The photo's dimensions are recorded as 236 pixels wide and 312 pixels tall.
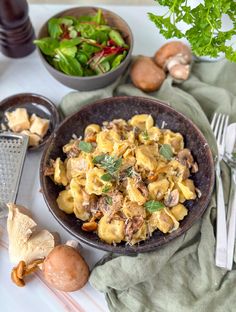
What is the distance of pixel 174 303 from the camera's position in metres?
0.94

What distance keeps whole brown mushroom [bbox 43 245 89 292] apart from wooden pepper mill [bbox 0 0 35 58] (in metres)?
0.60

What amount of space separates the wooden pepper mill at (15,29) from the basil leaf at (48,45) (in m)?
0.11

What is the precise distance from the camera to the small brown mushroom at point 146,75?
119 cm

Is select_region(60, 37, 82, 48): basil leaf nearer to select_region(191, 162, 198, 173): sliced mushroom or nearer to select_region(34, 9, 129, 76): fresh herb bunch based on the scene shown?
select_region(34, 9, 129, 76): fresh herb bunch

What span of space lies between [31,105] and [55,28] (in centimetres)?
21

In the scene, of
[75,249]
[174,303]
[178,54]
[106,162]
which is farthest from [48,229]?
[178,54]

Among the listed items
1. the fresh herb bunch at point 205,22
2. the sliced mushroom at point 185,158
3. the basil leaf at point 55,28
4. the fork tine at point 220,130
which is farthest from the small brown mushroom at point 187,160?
the basil leaf at point 55,28

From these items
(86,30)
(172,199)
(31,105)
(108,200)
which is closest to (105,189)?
(108,200)

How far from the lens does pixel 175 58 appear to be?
121cm

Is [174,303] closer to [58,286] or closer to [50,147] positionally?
[58,286]

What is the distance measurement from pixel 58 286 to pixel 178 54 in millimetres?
658

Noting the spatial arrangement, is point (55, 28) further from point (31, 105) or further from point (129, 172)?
point (129, 172)

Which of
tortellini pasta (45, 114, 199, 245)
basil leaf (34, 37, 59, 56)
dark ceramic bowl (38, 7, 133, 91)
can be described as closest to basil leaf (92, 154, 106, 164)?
tortellini pasta (45, 114, 199, 245)

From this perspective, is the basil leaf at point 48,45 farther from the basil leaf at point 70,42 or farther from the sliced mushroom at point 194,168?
the sliced mushroom at point 194,168
